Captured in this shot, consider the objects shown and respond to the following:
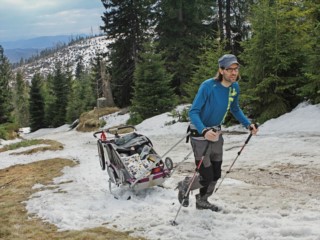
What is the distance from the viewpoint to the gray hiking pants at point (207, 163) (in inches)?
226

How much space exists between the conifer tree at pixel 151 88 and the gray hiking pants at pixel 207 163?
20632mm

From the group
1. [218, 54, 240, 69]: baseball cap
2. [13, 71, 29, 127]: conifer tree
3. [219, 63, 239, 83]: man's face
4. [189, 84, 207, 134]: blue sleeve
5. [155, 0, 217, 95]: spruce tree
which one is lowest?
[13, 71, 29, 127]: conifer tree

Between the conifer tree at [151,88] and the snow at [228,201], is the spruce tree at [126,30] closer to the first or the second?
the conifer tree at [151,88]

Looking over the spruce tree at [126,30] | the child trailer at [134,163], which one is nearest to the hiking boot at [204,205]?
the child trailer at [134,163]

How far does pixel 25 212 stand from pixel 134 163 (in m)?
2.40

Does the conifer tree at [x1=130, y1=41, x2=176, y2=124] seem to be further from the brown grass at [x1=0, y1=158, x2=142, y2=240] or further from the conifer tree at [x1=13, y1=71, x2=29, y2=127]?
the conifer tree at [x1=13, y1=71, x2=29, y2=127]

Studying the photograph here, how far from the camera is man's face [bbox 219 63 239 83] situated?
5.37 m

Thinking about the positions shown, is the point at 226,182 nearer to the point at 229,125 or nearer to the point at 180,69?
the point at 229,125

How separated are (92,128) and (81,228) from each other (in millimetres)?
25903

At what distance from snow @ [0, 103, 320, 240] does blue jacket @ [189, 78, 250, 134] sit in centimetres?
155

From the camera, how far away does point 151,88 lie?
26.9 meters

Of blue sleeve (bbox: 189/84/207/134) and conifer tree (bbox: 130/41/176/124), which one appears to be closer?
blue sleeve (bbox: 189/84/207/134)

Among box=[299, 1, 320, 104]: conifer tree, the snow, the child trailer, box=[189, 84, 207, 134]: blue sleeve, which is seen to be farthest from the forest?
box=[189, 84, 207, 134]: blue sleeve

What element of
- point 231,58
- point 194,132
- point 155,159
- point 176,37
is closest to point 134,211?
point 155,159
